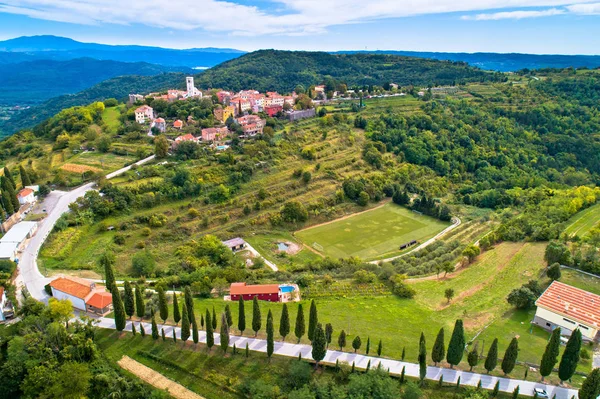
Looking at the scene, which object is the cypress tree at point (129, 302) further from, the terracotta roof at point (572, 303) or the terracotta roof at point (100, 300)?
the terracotta roof at point (572, 303)

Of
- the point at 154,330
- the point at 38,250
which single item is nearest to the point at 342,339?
the point at 154,330

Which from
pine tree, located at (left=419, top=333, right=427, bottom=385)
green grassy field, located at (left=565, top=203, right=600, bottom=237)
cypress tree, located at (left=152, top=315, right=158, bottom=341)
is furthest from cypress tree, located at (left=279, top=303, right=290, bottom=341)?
green grassy field, located at (left=565, top=203, right=600, bottom=237)

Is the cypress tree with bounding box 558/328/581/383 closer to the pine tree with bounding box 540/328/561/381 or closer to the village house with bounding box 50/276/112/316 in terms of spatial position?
the pine tree with bounding box 540/328/561/381

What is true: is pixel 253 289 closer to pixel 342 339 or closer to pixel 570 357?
pixel 342 339

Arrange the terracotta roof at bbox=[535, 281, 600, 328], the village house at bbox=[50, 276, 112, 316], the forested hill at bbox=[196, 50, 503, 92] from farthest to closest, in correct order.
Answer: the forested hill at bbox=[196, 50, 503, 92] < the village house at bbox=[50, 276, 112, 316] < the terracotta roof at bbox=[535, 281, 600, 328]

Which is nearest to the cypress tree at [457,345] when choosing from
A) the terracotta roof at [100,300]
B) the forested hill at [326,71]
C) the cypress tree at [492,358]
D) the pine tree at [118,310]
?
the cypress tree at [492,358]
